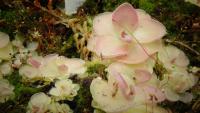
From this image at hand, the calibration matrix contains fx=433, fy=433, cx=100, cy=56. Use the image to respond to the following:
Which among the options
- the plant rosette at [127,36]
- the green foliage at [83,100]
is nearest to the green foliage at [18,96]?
the green foliage at [83,100]

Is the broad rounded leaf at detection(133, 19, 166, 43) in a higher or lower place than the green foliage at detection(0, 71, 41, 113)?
higher

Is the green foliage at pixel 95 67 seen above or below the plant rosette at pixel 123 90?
above

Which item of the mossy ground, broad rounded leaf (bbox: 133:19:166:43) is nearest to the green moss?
the mossy ground

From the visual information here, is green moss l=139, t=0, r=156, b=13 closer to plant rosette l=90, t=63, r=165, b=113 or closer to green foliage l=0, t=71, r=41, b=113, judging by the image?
plant rosette l=90, t=63, r=165, b=113

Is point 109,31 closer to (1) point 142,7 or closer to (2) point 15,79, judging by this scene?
(1) point 142,7

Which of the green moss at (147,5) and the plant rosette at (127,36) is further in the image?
the green moss at (147,5)

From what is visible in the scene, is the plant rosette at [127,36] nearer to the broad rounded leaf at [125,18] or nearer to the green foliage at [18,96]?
the broad rounded leaf at [125,18]

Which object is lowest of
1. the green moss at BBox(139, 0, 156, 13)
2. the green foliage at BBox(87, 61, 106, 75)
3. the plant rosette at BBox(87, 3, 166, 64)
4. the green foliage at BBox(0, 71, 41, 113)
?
the green foliage at BBox(0, 71, 41, 113)

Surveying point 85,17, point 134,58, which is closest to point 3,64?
point 85,17
